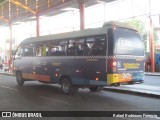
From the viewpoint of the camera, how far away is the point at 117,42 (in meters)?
11.0

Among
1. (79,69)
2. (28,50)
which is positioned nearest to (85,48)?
(79,69)

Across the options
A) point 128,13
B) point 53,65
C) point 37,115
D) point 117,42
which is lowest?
point 37,115

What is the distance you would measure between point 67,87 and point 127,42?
3468mm

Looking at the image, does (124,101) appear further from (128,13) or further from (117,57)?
(128,13)

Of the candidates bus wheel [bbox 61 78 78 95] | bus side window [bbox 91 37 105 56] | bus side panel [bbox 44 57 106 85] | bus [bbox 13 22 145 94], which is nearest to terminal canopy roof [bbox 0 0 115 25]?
bus [bbox 13 22 145 94]

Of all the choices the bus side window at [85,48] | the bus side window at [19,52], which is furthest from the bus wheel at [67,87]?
the bus side window at [19,52]

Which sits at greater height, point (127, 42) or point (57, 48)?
point (127, 42)

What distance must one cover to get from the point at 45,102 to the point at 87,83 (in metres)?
2.07

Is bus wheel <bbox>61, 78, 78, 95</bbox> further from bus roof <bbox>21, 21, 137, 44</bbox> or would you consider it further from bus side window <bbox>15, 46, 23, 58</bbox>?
bus side window <bbox>15, 46, 23, 58</bbox>

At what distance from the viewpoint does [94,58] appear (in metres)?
11.3

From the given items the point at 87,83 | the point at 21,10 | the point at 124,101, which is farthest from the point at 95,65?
the point at 21,10

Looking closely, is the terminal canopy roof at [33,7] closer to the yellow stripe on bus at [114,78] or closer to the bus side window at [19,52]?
the bus side window at [19,52]

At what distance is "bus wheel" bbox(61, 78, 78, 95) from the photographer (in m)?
12.6

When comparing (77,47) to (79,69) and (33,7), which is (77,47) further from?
(33,7)
